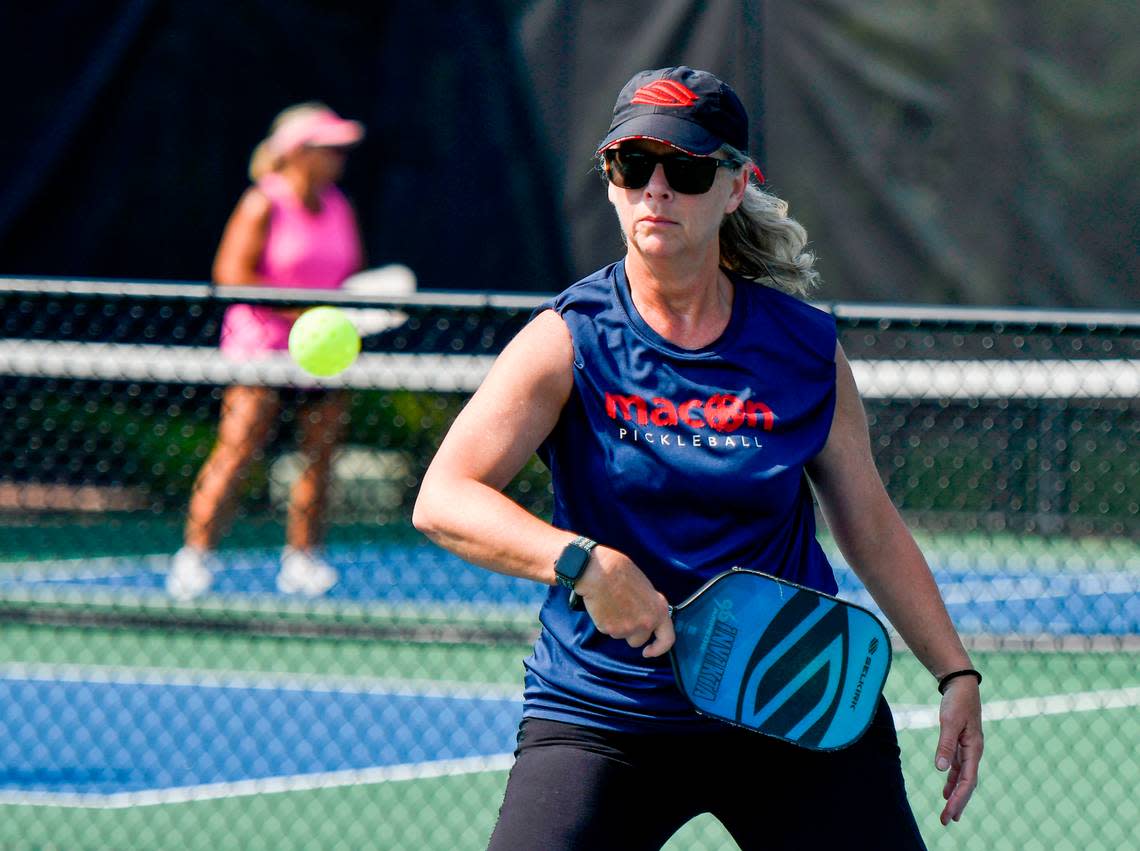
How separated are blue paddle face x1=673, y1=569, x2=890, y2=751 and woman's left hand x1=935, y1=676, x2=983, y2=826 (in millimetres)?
151

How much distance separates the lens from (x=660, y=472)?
242cm

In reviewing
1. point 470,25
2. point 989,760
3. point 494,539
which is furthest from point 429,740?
point 494,539

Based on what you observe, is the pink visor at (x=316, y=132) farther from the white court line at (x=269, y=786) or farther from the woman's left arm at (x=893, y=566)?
the woman's left arm at (x=893, y=566)

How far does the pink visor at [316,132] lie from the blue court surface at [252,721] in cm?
203

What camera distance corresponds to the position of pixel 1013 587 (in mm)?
9266

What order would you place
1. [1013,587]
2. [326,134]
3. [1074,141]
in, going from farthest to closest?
[1013,587]
[326,134]
[1074,141]

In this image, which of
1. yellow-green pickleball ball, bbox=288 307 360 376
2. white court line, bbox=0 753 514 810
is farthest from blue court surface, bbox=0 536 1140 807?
yellow-green pickleball ball, bbox=288 307 360 376

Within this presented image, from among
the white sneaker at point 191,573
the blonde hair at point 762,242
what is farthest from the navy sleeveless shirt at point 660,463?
the white sneaker at point 191,573

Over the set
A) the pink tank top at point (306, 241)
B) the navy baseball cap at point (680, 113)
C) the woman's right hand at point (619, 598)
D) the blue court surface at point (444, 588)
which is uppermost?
the navy baseball cap at point (680, 113)

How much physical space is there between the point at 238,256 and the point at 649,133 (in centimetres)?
500

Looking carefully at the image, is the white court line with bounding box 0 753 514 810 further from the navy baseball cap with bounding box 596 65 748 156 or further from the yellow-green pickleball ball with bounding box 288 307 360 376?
the navy baseball cap with bounding box 596 65 748 156

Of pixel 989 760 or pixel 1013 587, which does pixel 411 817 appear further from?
pixel 1013 587

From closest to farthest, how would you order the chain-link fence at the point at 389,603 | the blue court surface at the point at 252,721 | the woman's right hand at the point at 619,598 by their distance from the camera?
the woman's right hand at the point at 619,598 → the chain-link fence at the point at 389,603 → the blue court surface at the point at 252,721

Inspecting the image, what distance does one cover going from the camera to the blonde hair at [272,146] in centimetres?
710
